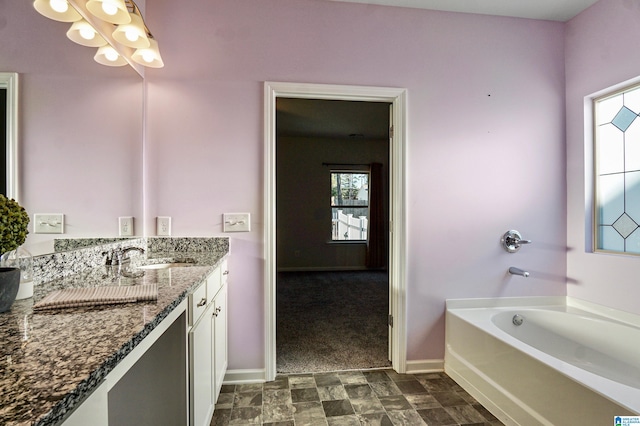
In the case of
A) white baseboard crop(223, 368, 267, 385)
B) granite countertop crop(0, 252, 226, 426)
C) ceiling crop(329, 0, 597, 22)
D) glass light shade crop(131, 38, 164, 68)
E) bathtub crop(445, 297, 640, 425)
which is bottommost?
white baseboard crop(223, 368, 267, 385)

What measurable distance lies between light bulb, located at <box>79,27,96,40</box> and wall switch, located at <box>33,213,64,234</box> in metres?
0.86

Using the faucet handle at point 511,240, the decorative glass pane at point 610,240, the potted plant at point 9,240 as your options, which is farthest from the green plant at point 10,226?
the decorative glass pane at point 610,240

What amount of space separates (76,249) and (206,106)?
117cm

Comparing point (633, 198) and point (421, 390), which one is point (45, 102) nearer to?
point (421, 390)

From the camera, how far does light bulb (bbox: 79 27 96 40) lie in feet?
4.67

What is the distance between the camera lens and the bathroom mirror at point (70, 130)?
112 centimetres

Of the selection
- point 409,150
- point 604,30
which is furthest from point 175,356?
point 604,30

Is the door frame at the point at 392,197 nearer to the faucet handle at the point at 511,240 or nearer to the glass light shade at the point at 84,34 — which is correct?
the faucet handle at the point at 511,240

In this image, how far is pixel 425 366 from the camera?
226cm

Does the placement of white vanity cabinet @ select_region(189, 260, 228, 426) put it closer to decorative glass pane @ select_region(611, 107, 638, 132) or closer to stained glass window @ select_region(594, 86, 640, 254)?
stained glass window @ select_region(594, 86, 640, 254)

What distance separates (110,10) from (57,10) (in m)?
0.28

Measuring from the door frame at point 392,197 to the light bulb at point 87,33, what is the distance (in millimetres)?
955

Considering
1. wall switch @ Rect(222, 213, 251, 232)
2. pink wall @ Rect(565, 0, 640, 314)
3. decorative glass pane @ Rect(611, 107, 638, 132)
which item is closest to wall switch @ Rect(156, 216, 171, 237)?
wall switch @ Rect(222, 213, 251, 232)

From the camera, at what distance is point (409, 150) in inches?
87.7
